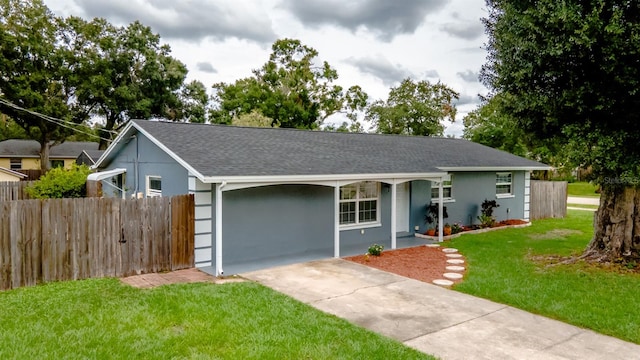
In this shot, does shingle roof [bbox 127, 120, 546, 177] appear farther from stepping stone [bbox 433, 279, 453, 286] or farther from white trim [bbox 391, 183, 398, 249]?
stepping stone [bbox 433, 279, 453, 286]

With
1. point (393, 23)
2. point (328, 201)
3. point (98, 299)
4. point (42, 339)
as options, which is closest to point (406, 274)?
point (328, 201)

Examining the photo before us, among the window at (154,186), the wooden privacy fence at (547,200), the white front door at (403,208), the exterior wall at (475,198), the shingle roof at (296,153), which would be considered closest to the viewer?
the shingle roof at (296,153)

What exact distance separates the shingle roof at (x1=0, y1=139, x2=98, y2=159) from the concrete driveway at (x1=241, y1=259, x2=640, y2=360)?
3837 cm

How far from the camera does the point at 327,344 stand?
5086mm

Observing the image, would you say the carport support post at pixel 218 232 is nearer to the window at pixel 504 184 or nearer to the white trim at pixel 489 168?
the white trim at pixel 489 168

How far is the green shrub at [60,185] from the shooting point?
1284 centimetres

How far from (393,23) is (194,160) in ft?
34.3

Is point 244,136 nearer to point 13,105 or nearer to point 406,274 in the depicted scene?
point 406,274

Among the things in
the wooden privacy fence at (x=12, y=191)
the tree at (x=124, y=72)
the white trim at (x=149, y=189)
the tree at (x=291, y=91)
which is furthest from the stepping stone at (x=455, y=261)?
the tree at (x=124, y=72)

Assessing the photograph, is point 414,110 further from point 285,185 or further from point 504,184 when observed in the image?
point 285,185

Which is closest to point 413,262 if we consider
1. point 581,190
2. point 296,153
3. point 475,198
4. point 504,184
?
point 296,153

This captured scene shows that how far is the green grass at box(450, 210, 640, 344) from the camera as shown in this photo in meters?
6.26

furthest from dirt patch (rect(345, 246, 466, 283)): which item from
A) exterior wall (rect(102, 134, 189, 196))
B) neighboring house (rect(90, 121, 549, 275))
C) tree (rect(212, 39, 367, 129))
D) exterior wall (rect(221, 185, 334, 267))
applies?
tree (rect(212, 39, 367, 129))

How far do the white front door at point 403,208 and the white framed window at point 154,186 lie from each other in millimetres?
7439
